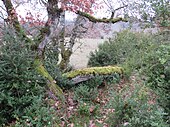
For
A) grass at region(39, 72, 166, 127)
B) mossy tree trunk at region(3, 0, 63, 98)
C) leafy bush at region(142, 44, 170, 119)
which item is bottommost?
grass at region(39, 72, 166, 127)

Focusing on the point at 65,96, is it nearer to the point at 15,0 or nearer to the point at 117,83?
the point at 117,83

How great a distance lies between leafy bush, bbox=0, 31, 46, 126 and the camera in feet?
14.0

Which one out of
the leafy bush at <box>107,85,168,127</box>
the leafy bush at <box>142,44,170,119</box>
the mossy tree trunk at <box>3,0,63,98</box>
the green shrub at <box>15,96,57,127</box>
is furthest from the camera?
the mossy tree trunk at <box>3,0,63,98</box>

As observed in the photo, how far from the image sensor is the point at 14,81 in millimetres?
4332

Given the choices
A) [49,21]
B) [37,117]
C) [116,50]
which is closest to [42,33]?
[49,21]

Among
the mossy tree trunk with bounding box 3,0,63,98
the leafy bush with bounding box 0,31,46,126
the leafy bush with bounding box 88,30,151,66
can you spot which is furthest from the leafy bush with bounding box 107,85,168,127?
the leafy bush with bounding box 88,30,151,66

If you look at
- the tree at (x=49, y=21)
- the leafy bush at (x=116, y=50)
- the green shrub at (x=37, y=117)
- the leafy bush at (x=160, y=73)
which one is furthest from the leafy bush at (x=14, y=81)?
the leafy bush at (x=116, y=50)

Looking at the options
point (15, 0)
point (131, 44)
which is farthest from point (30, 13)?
point (131, 44)

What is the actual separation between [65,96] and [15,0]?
3.05 metres

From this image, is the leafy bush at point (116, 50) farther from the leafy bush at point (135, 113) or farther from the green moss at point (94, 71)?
the leafy bush at point (135, 113)

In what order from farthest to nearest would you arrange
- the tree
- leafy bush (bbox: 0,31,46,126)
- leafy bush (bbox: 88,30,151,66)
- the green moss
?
leafy bush (bbox: 88,30,151,66)
the green moss
the tree
leafy bush (bbox: 0,31,46,126)

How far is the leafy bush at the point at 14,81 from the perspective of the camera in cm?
426

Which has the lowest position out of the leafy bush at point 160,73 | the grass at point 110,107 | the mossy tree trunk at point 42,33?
the grass at point 110,107

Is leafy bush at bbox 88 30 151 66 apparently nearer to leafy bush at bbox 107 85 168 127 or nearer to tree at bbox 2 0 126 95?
tree at bbox 2 0 126 95
